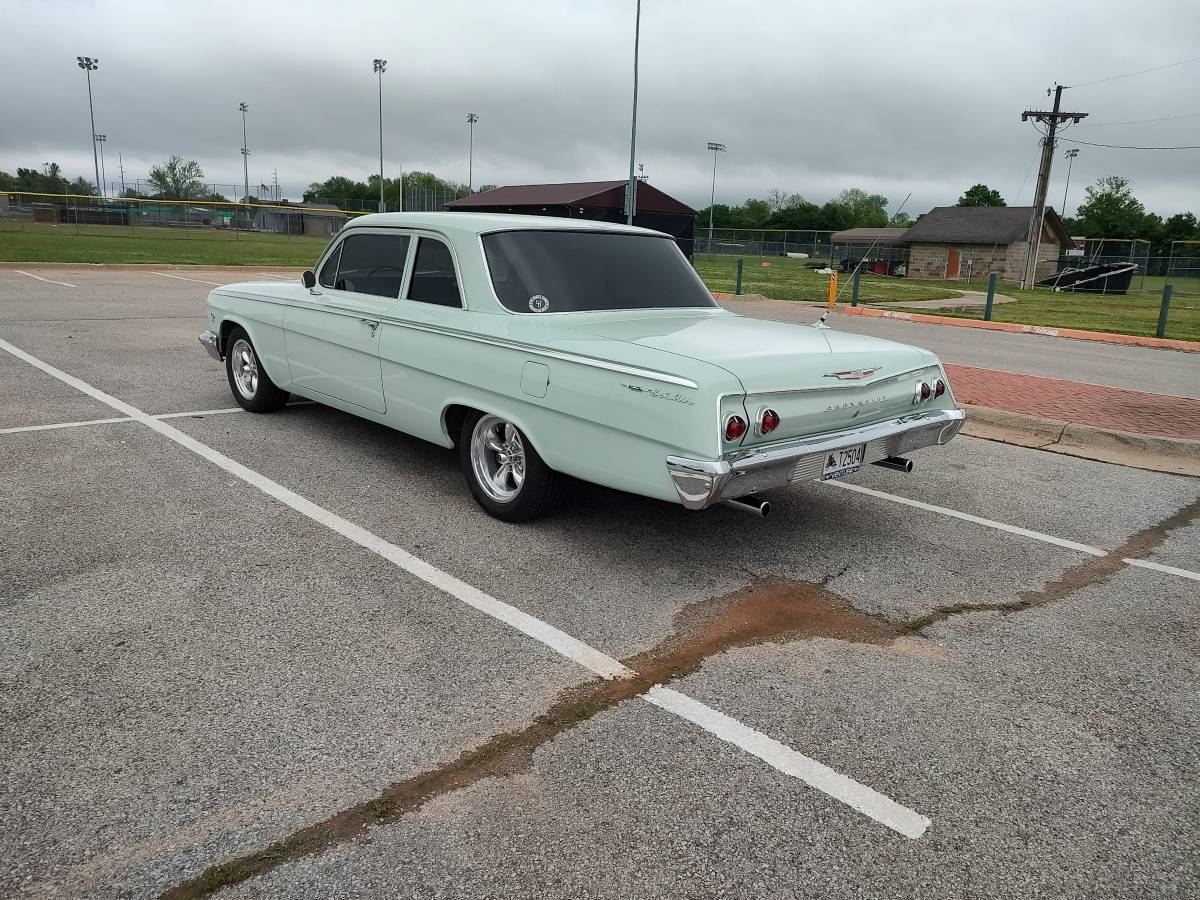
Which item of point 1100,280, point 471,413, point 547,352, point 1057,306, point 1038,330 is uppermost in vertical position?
point 1100,280

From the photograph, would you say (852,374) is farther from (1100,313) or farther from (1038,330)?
(1100,313)

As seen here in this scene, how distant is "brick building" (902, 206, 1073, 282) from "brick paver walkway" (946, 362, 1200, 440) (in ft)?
130

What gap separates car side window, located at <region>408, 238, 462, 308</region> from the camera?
16.7 ft

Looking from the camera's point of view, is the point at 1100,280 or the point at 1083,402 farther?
the point at 1100,280

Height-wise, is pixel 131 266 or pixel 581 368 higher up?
pixel 581 368

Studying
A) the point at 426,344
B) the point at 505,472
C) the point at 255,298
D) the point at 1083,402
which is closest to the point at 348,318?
the point at 426,344

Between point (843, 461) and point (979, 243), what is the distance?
4792cm

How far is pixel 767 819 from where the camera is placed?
8.57 ft

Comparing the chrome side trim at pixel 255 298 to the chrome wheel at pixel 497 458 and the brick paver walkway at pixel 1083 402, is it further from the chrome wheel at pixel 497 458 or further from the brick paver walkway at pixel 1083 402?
the brick paver walkway at pixel 1083 402

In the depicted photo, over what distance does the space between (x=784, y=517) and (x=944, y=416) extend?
1.03 m

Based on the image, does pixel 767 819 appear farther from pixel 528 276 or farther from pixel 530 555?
pixel 528 276

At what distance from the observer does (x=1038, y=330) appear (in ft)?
55.9

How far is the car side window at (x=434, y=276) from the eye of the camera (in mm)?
5102

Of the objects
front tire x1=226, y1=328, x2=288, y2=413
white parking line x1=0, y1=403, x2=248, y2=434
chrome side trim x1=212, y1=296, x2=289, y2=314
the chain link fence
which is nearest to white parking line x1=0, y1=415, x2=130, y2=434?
white parking line x1=0, y1=403, x2=248, y2=434
